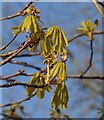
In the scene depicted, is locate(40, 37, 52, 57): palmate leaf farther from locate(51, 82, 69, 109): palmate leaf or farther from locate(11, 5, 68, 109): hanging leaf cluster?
locate(51, 82, 69, 109): palmate leaf

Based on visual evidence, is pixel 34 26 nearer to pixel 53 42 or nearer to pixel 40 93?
pixel 53 42

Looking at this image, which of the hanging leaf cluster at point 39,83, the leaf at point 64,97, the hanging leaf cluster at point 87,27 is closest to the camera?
the leaf at point 64,97

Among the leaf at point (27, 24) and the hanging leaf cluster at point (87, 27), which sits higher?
the hanging leaf cluster at point (87, 27)

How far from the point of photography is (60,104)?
1.59 meters

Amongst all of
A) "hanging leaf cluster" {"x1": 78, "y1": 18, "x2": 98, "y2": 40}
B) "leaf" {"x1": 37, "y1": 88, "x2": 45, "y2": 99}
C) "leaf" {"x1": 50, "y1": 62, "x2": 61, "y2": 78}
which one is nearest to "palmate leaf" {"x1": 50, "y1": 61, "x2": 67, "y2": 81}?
"leaf" {"x1": 50, "y1": 62, "x2": 61, "y2": 78}

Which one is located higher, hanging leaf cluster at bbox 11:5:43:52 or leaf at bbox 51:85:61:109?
hanging leaf cluster at bbox 11:5:43:52

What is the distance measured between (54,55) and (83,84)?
7.03 m

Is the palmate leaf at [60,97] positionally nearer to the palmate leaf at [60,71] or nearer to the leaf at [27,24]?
the palmate leaf at [60,71]

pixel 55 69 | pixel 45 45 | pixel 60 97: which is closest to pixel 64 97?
pixel 60 97

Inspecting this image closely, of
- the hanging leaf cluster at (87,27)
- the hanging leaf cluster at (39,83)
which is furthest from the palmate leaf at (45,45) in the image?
the hanging leaf cluster at (87,27)

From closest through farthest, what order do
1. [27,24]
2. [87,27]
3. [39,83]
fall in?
[27,24]
[39,83]
[87,27]

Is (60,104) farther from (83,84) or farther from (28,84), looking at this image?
(83,84)

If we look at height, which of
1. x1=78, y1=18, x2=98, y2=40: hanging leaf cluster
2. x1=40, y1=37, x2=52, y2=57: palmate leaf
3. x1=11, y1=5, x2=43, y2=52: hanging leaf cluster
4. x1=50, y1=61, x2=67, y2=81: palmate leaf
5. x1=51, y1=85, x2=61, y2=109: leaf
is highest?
x1=78, y1=18, x2=98, y2=40: hanging leaf cluster

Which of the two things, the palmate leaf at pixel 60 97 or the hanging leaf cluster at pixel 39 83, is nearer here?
the palmate leaf at pixel 60 97
